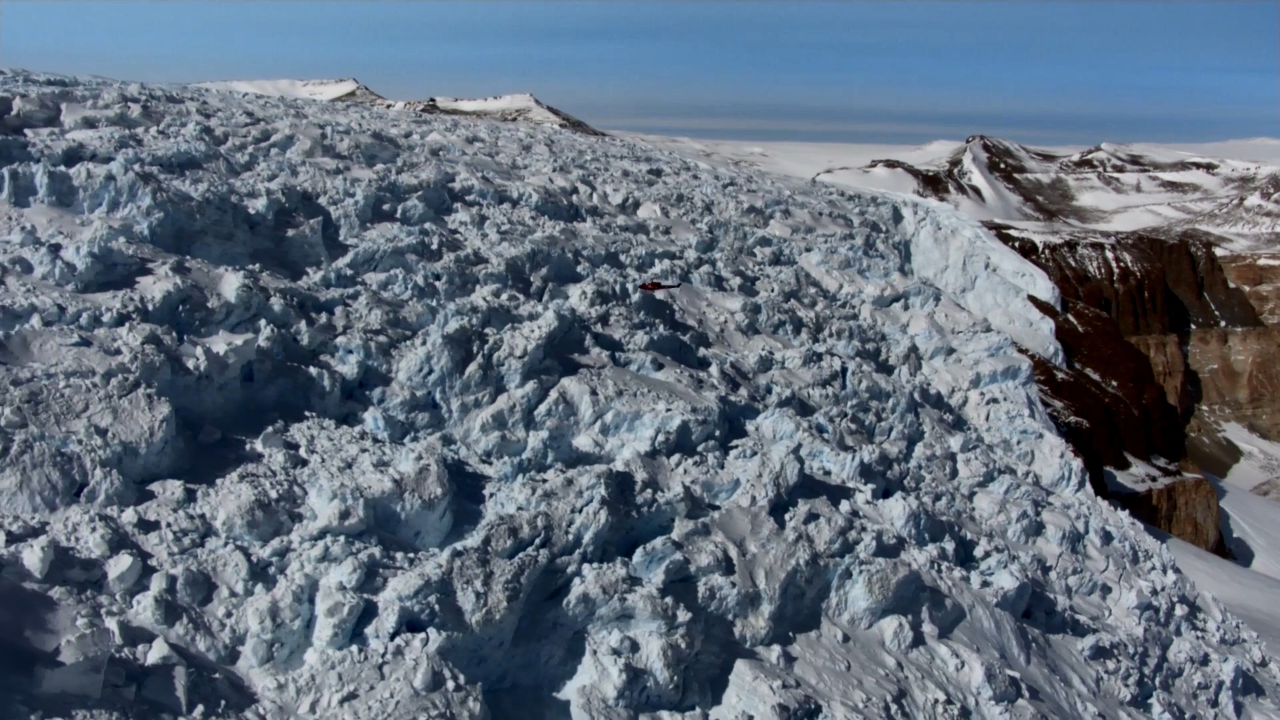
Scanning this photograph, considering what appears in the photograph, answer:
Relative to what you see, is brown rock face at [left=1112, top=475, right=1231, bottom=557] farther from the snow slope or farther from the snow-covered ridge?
the snow slope

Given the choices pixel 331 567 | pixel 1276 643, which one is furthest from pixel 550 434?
pixel 1276 643

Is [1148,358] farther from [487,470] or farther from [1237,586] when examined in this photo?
[487,470]

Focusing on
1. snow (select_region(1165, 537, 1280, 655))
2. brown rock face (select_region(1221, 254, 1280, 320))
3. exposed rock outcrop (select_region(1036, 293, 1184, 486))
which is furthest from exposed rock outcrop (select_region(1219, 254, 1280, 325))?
snow (select_region(1165, 537, 1280, 655))

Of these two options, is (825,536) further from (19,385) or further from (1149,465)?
(1149,465)

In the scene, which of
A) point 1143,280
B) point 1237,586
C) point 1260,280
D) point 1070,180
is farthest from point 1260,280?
point 1237,586

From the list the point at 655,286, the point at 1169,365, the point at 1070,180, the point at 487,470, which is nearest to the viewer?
the point at 487,470

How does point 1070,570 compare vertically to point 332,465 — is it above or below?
below
